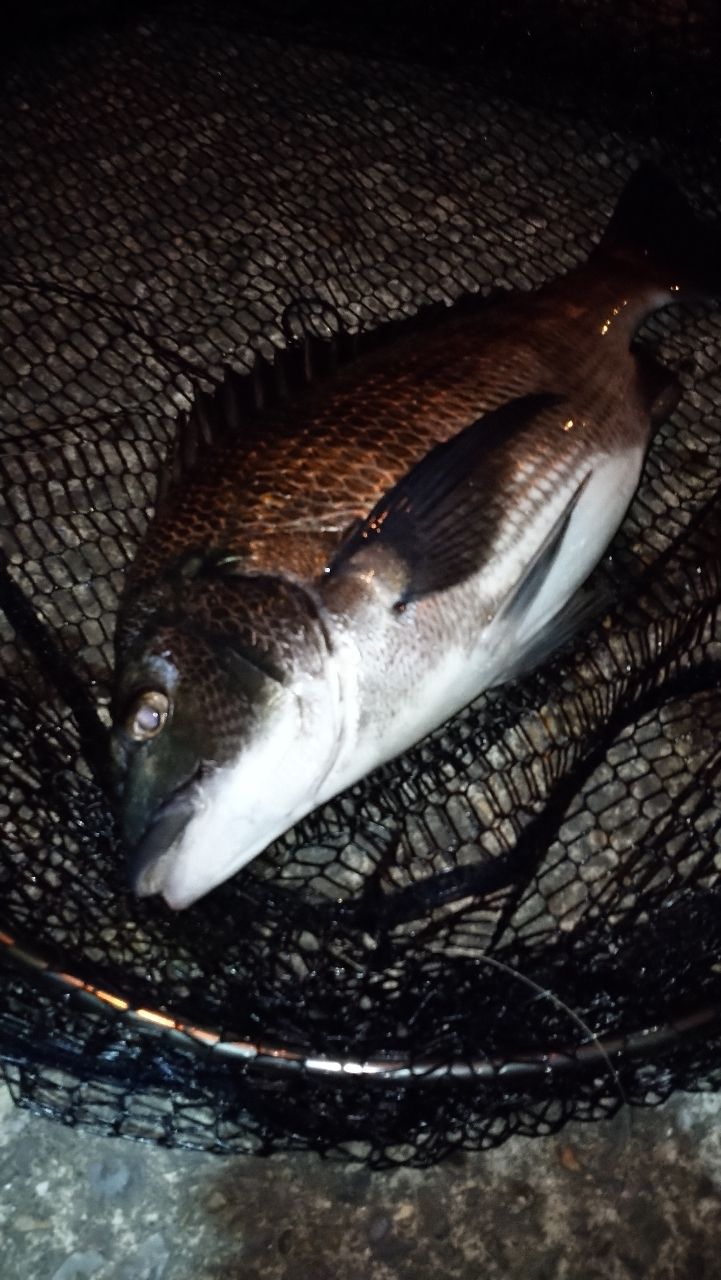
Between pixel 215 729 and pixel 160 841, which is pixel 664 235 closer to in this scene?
pixel 215 729

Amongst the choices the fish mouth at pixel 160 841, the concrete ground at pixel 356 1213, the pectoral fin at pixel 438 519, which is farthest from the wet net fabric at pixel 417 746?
the pectoral fin at pixel 438 519

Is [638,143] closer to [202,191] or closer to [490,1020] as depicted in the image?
[202,191]

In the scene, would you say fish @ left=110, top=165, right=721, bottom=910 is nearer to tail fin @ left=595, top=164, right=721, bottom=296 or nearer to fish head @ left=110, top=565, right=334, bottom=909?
fish head @ left=110, top=565, right=334, bottom=909

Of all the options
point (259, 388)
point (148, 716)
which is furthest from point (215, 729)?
point (259, 388)

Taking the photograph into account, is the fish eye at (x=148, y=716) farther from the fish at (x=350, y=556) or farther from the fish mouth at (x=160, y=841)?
the fish mouth at (x=160, y=841)

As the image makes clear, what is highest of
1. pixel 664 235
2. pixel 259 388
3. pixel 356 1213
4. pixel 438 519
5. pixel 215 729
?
pixel 664 235

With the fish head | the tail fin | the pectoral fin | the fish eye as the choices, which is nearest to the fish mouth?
the fish head
